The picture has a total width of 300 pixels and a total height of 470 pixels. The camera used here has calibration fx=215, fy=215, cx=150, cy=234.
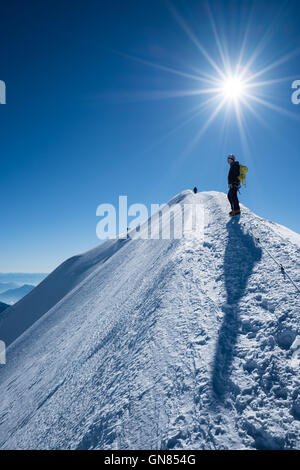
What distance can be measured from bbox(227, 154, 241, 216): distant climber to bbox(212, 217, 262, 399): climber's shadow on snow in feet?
4.20

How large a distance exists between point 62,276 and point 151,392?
3441 cm

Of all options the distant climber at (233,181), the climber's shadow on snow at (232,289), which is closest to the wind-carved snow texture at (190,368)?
the climber's shadow on snow at (232,289)

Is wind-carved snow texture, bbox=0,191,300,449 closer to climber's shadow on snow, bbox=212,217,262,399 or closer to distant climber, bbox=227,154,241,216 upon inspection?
climber's shadow on snow, bbox=212,217,262,399

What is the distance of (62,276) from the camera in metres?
34.8

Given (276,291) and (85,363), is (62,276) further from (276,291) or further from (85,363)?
(276,291)

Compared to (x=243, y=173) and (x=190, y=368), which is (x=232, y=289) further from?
(x=243, y=173)

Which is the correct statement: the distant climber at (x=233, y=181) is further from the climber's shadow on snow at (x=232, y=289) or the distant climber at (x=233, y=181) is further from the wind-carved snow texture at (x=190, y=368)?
the wind-carved snow texture at (x=190, y=368)

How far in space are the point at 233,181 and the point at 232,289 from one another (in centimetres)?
664

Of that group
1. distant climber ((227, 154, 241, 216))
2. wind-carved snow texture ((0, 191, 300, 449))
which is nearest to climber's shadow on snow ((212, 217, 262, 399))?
wind-carved snow texture ((0, 191, 300, 449))

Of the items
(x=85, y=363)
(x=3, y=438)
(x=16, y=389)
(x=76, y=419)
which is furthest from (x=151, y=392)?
(x=16, y=389)

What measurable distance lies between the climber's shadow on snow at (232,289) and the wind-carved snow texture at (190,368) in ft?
0.07

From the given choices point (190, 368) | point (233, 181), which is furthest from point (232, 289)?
point (233, 181)

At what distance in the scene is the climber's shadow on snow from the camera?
369 cm

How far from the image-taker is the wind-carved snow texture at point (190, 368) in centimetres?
313
